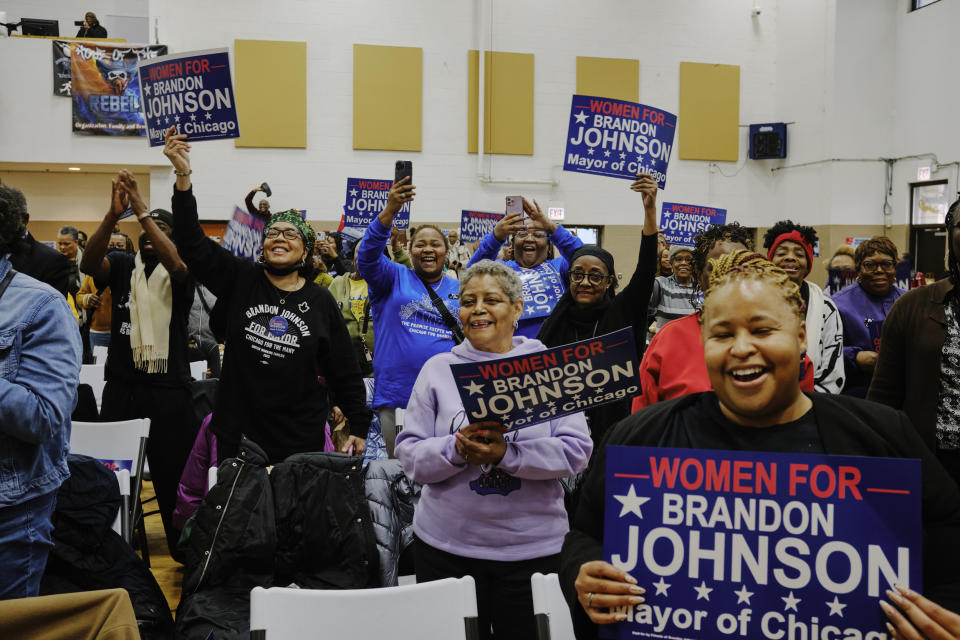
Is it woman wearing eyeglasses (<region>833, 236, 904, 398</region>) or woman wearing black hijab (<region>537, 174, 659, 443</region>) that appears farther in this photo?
woman wearing eyeglasses (<region>833, 236, 904, 398</region>)

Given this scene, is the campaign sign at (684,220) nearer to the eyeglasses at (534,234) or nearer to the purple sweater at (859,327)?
the eyeglasses at (534,234)

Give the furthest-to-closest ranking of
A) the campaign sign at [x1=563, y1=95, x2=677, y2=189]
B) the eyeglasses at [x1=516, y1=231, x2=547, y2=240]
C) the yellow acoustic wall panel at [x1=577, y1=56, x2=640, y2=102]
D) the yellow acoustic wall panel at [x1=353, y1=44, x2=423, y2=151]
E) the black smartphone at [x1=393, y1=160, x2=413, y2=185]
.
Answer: the yellow acoustic wall panel at [x1=577, y1=56, x2=640, y2=102] < the yellow acoustic wall panel at [x1=353, y1=44, x2=423, y2=151] < the eyeglasses at [x1=516, y1=231, x2=547, y2=240] < the campaign sign at [x1=563, y1=95, x2=677, y2=189] < the black smartphone at [x1=393, y1=160, x2=413, y2=185]

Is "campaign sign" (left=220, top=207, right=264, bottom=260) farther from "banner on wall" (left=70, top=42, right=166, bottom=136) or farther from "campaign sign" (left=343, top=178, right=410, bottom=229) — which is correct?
"banner on wall" (left=70, top=42, right=166, bottom=136)

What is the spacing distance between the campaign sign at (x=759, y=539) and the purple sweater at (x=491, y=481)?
81 cm

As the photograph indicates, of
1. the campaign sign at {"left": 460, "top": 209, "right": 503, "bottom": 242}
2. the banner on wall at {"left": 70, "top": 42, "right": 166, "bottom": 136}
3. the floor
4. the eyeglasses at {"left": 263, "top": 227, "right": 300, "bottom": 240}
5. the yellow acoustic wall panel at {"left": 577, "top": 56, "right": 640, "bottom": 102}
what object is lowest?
the floor

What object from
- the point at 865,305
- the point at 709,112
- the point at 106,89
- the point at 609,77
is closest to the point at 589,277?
the point at 865,305

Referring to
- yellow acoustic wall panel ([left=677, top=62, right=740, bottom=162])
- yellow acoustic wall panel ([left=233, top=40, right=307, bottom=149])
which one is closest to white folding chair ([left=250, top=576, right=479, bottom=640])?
yellow acoustic wall panel ([left=233, top=40, right=307, bottom=149])

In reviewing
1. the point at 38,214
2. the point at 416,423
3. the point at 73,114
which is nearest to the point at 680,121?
the point at 73,114

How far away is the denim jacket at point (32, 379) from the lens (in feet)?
6.19

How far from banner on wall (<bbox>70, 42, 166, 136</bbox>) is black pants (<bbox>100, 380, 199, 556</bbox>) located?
8.93 metres

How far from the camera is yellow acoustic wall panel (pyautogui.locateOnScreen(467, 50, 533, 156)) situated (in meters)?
13.0

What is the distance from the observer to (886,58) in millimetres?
12641

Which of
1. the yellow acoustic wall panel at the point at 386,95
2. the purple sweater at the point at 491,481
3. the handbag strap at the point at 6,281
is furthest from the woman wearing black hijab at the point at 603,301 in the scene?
the yellow acoustic wall panel at the point at 386,95

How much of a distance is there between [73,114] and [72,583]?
36.0 ft
